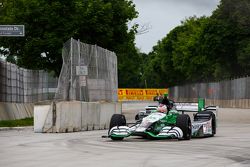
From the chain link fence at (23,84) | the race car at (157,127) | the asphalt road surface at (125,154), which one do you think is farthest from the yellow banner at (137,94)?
the asphalt road surface at (125,154)

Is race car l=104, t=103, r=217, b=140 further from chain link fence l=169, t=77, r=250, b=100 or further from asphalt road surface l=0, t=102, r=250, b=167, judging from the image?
chain link fence l=169, t=77, r=250, b=100

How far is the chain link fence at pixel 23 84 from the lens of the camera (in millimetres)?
31828

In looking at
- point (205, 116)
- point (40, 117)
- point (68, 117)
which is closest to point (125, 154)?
point (205, 116)

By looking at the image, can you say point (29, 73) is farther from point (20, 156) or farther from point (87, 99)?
point (20, 156)

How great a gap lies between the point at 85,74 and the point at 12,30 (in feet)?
12.8

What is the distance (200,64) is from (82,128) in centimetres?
7755

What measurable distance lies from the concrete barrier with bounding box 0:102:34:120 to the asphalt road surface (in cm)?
1163

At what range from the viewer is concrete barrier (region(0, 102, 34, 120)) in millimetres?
30031

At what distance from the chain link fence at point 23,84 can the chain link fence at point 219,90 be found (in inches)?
1040

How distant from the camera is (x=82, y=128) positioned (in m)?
24.9

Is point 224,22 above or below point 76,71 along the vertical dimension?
above

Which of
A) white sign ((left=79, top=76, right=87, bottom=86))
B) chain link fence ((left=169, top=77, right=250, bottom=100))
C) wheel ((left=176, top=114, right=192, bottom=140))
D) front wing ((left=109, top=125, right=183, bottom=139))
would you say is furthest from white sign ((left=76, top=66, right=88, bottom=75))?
chain link fence ((left=169, top=77, right=250, bottom=100))

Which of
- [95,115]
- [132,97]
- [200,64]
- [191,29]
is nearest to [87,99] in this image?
[95,115]

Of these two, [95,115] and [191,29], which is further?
[191,29]
